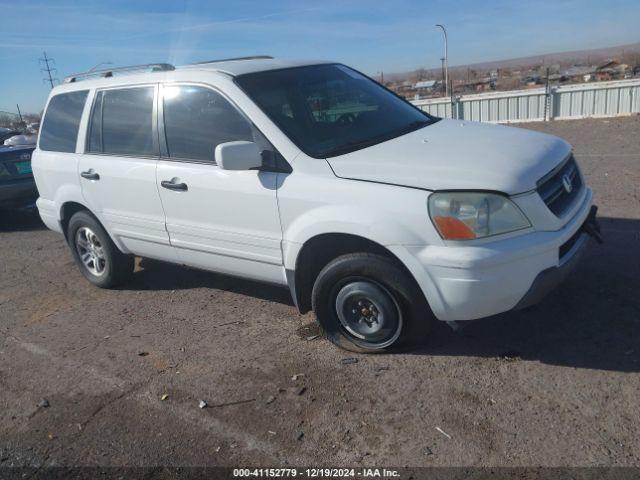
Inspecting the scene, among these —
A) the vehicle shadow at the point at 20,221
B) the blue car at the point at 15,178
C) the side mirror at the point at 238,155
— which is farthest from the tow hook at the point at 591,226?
the blue car at the point at 15,178

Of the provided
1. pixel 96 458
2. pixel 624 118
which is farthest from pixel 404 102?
pixel 624 118

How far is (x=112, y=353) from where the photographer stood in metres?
4.21

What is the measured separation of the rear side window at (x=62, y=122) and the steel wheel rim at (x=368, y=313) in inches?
123

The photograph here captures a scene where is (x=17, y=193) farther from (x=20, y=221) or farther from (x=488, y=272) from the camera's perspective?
(x=488, y=272)

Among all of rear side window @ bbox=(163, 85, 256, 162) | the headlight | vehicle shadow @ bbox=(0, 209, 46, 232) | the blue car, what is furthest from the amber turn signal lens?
the blue car

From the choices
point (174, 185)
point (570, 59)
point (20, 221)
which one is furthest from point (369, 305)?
point (570, 59)

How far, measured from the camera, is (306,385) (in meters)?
3.49

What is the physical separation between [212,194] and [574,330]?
2627 mm

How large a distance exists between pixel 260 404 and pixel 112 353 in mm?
1473

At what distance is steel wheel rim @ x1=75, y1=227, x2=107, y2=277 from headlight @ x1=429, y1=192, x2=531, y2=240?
3.51 m

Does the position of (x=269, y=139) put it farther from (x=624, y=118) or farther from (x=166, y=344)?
(x=624, y=118)

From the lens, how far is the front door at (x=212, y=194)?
12.6 ft

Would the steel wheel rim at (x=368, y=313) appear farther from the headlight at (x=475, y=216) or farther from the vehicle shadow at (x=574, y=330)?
the headlight at (x=475, y=216)

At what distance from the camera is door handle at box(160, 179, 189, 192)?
13.7 ft
